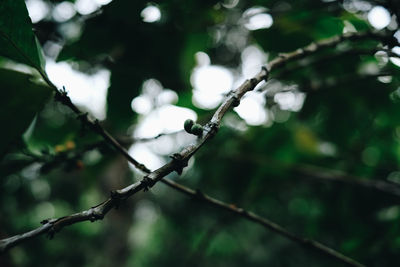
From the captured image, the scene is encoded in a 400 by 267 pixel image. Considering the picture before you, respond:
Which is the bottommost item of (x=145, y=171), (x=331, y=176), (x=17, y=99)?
(x=331, y=176)

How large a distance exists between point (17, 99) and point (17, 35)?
23 centimetres

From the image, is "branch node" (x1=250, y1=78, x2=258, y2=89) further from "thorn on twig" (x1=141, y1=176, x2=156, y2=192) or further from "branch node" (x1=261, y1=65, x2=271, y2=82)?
"thorn on twig" (x1=141, y1=176, x2=156, y2=192)

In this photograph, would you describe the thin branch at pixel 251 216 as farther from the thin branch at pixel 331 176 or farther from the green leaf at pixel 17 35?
the thin branch at pixel 331 176

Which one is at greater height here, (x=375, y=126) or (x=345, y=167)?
(x=375, y=126)

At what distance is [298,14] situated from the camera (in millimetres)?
1062

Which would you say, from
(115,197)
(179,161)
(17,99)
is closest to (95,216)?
(115,197)

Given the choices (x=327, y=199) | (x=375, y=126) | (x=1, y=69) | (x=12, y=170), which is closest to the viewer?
(x=1, y=69)

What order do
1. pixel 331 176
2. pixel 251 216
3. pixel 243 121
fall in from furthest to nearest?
pixel 243 121 < pixel 331 176 < pixel 251 216

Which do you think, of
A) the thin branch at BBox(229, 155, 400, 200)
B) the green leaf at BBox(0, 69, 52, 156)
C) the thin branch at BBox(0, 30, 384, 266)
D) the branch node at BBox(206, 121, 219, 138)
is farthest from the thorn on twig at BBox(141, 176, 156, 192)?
the thin branch at BBox(229, 155, 400, 200)

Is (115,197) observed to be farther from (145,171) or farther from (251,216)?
(251,216)

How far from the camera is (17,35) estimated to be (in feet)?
2.08

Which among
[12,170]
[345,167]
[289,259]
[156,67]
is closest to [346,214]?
[345,167]

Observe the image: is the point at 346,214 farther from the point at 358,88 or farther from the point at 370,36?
the point at 370,36

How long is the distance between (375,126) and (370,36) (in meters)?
1.45
